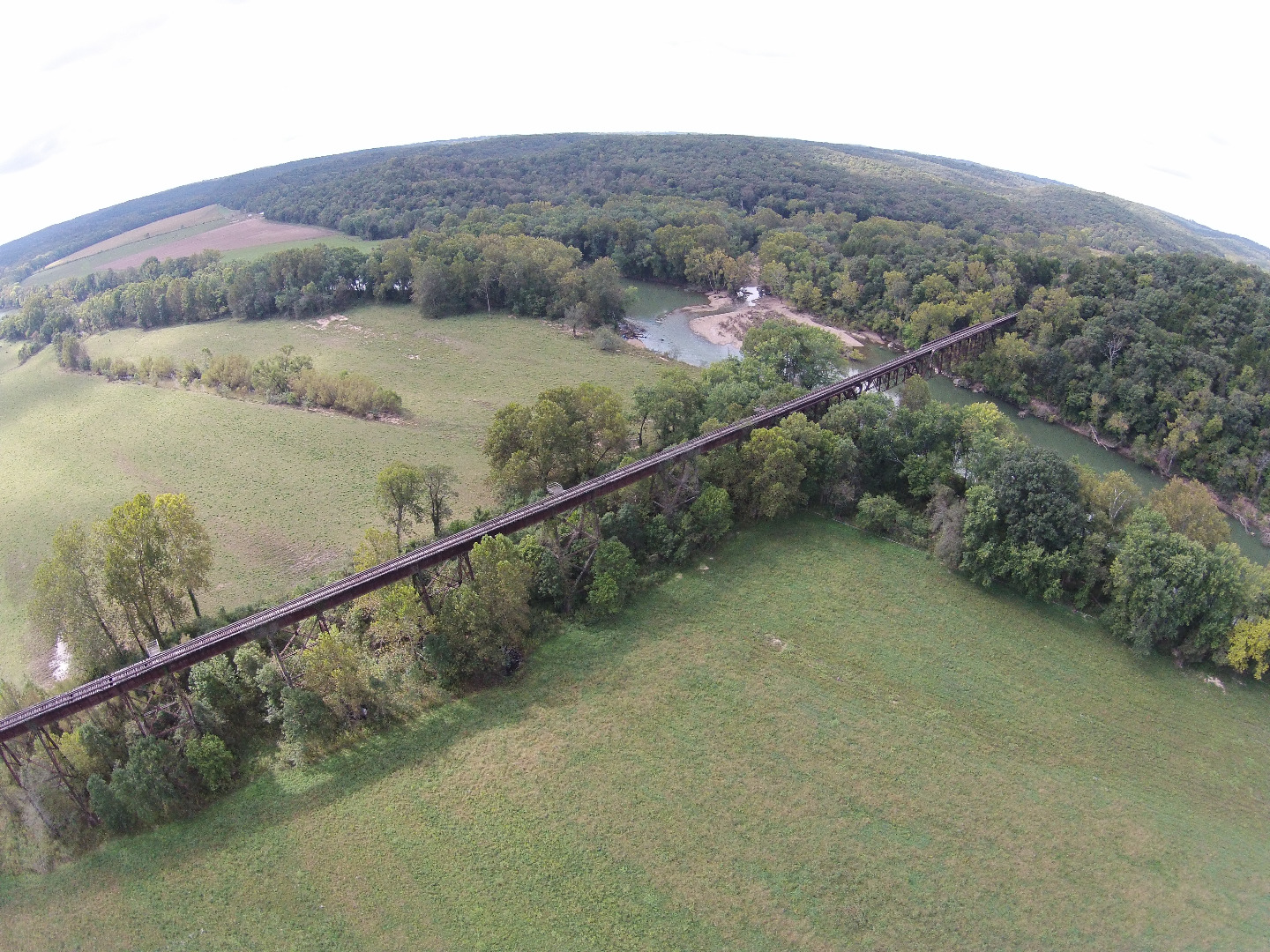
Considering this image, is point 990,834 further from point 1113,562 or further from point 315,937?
point 315,937

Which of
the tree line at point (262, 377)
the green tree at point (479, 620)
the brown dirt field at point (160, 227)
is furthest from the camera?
the brown dirt field at point (160, 227)

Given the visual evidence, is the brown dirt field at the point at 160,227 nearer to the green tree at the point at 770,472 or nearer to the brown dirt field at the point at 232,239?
the brown dirt field at the point at 232,239

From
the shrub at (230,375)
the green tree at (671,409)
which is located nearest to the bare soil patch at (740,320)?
the green tree at (671,409)

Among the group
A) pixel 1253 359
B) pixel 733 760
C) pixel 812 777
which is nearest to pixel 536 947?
pixel 733 760

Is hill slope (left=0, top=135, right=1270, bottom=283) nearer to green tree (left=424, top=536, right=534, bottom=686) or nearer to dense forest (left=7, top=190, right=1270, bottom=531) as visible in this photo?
dense forest (left=7, top=190, right=1270, bottom=531)

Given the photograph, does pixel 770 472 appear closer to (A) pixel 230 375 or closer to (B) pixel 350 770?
(B) pixel 350 770

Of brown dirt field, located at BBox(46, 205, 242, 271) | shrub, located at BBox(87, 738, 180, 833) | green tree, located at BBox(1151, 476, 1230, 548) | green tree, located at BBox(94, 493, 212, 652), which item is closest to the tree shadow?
shrub, located at BBox(87, 738, 180, 833)
